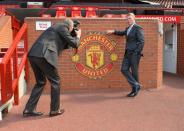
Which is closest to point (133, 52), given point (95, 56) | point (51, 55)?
point (95, 56)

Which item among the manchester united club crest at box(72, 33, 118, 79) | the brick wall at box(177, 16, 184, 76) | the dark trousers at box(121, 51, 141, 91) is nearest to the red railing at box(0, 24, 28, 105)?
the manchester united club crest at box(72, 33, 118, 79)

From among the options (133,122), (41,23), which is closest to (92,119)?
(133,122)

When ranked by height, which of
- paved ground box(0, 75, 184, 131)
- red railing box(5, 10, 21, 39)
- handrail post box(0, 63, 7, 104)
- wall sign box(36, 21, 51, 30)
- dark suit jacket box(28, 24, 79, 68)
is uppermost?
red railing box(5, 10, 21, 39)

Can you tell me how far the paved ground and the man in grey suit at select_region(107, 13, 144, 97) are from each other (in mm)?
317

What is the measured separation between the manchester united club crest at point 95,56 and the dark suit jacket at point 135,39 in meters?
0.62

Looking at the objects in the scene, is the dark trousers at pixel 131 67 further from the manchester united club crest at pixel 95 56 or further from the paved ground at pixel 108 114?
the manchester united club crest at pixel 95 56

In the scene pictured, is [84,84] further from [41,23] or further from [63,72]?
[41,23]

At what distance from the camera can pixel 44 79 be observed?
631cm

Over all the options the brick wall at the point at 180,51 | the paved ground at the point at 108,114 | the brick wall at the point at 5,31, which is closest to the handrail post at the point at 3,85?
the paved ground at the point at 108,114

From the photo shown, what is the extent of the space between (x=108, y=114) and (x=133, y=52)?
1.79 meters

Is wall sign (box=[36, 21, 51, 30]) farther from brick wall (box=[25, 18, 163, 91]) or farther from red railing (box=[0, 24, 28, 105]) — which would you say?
red railing (box=[0, 24, 28, 105])

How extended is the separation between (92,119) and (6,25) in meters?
4.85

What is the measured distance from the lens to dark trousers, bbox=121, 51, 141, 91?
24.9 ft

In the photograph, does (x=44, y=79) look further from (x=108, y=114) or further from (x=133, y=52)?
(x=133, y=52)
